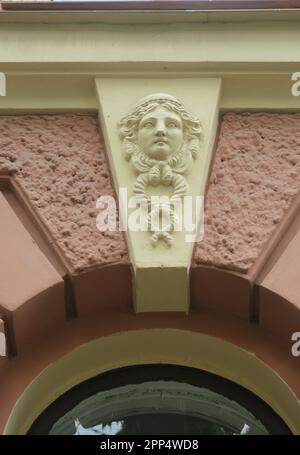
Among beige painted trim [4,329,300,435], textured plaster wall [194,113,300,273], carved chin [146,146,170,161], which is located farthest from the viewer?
carved chin [146,146,170,161]

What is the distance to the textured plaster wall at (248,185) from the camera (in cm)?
290

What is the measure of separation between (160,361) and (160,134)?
0.75m

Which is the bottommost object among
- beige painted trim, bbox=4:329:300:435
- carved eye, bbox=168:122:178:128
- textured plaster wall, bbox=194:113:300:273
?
beige painted trim, bbox=4:329:300:435

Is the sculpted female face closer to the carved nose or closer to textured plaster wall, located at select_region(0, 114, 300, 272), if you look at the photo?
the carved nose

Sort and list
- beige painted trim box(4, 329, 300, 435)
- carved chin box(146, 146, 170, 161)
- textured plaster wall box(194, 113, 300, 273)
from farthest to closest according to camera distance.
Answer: carved chin box(146, 146, 170, 161) < textured plaster wall box(194, 113, 300, 273) < beige painted trim box(4, 329, 300, 435)

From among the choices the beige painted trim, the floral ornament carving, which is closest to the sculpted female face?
the floral ornament carving

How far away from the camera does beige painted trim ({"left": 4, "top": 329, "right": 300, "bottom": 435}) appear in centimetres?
277

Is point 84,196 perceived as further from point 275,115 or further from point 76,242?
point 275,115

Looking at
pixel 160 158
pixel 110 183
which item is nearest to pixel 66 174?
pixel 110 183

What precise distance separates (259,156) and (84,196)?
63 cm

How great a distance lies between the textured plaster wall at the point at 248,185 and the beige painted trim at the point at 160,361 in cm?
28
